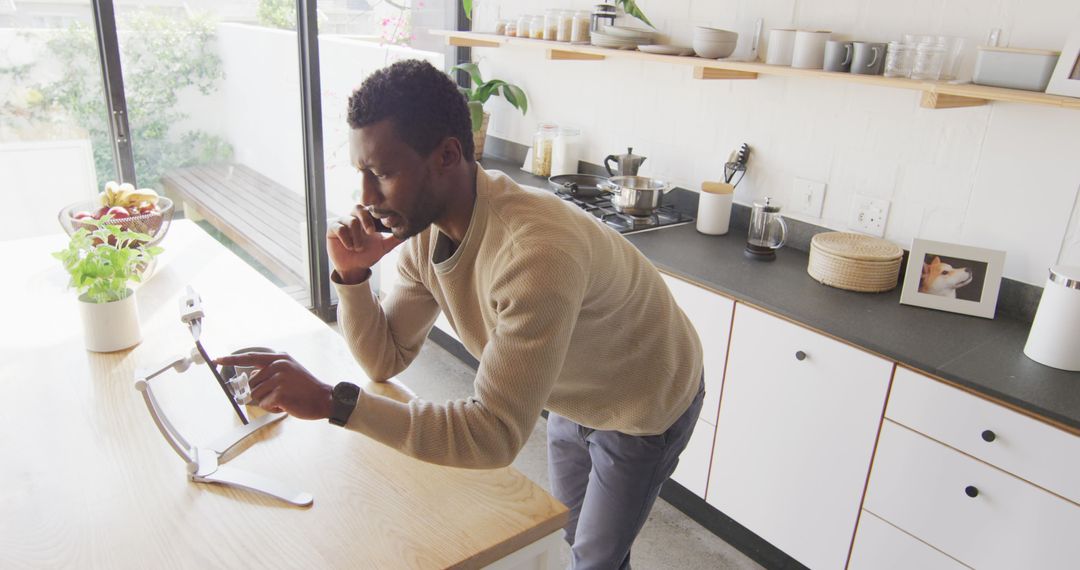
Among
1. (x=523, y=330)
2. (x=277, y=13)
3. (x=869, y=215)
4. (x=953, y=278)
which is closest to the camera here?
(x=523, y=330)

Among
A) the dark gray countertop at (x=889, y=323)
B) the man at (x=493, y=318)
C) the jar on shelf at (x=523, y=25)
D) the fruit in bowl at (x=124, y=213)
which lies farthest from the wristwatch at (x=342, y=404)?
the jar on shelf at (x=523, y=25)

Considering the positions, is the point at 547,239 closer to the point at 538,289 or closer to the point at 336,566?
the point at 538,289

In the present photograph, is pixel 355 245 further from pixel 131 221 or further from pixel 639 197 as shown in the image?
pixel 639 197

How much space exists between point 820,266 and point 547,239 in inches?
52.3

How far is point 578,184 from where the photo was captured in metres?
2.99

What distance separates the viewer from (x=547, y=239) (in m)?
1.08

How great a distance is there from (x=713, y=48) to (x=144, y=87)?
2.27 meters

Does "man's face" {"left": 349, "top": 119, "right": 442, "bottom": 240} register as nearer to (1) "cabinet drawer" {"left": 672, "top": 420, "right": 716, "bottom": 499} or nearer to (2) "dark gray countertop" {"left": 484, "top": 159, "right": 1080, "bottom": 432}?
(2) "dark gray countertop" {"left": 484, "top": 159, "right": 1080, "bottom": 432}

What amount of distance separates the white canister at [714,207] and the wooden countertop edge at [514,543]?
1.61 meters

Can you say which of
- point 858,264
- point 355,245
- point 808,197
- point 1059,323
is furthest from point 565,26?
point 1059,323

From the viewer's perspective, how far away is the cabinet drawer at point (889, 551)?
1757 mm

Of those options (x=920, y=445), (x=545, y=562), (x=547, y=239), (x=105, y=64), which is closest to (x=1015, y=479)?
(x=920, y=445)

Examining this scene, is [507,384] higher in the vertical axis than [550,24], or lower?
lower

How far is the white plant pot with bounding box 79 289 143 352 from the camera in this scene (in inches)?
57.6
